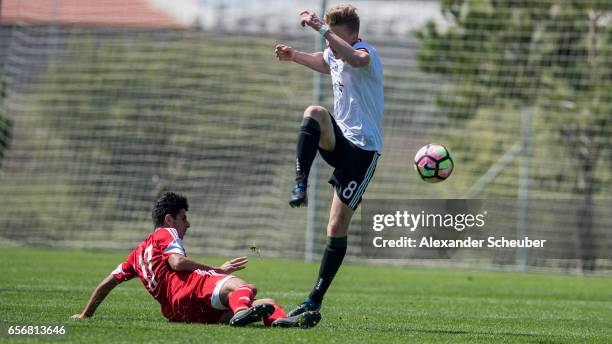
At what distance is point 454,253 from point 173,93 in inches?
279

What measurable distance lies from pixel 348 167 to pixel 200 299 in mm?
1608


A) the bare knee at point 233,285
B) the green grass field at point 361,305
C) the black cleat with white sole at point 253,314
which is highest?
the bare knee at point 233,285

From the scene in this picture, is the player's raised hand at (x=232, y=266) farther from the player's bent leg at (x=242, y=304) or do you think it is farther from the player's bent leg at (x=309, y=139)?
the player's bent leg at (x=309, y=139)

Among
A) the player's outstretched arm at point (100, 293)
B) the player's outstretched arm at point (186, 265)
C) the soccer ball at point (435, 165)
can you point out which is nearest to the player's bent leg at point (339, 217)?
the player's outstretched arm at point (186, 265)

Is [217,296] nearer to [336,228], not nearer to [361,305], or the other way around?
[336,228]

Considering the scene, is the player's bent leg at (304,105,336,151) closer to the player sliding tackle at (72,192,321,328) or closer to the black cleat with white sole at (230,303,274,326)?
the player sliding tackle at (72,192,321,328)

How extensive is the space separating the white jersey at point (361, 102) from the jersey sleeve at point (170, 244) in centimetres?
160

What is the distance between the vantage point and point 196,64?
23.1m

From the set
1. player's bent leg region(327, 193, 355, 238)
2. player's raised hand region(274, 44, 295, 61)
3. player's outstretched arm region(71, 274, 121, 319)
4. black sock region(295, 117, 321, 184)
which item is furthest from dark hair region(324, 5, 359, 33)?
player's outstretched arm region(71, 274, 121, 319)

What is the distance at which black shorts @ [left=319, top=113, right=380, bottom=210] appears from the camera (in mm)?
8211

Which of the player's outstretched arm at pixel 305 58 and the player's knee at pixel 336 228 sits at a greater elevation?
the player's outstretched arm at pixel 305 58

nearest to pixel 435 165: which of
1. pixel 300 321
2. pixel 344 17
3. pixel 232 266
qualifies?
pixel 344 17

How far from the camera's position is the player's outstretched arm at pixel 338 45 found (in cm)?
793

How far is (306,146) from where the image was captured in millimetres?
7863
